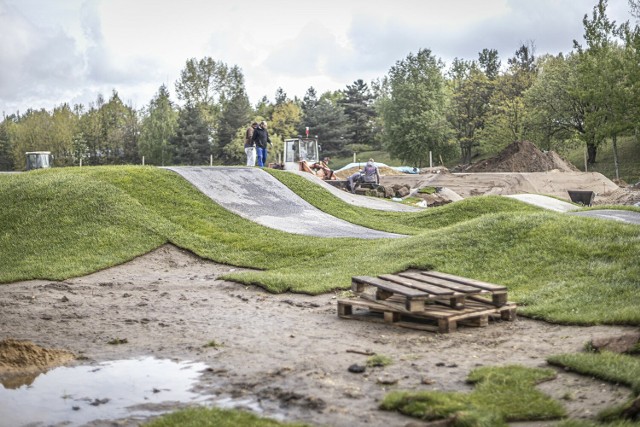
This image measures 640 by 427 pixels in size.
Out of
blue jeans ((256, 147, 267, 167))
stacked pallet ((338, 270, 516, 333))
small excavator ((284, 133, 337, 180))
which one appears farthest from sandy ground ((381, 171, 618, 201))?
stacked pallet ((338, 270, 516, 333))

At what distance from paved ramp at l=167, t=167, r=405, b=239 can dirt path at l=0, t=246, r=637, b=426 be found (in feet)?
23.3

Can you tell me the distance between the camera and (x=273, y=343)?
9219 mm

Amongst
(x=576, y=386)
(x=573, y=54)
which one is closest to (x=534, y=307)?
(x=576, y=386)

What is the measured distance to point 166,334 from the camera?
32.6 ft

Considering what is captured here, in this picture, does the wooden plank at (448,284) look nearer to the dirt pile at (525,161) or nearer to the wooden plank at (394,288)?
the wooden plank at (394,288)

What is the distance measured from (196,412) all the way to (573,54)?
54410mm

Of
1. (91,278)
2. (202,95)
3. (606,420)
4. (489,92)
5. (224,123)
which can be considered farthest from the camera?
(202,95)

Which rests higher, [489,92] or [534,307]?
[489,92]

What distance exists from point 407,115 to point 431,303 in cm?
5610

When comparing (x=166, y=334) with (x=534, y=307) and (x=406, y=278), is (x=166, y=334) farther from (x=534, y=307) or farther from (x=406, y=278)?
(x=534, y=307)

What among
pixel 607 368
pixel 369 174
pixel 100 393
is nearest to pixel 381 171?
pixel 369 174

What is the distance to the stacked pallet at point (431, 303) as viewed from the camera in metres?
9.66

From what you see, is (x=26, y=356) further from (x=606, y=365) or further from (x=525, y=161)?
(x=525, y=161)

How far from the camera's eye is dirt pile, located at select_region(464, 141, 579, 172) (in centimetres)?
4284
